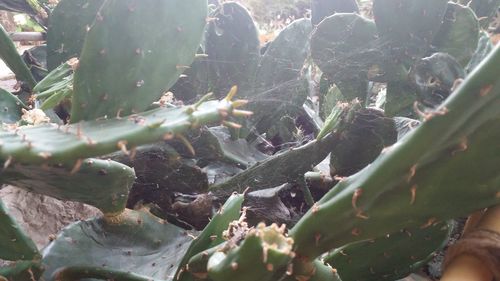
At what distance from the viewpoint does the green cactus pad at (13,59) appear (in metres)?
1.28

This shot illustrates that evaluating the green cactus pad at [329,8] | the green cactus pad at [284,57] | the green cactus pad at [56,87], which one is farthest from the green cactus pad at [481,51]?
the green cactus pad at [56,87]

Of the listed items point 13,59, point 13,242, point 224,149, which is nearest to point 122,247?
point 13,242

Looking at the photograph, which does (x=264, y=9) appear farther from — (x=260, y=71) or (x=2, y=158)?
(x=2, y=158)

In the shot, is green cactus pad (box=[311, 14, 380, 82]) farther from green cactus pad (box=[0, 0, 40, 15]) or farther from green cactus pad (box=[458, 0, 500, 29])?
green cactus pad (box=[0, 0, 40, 15])

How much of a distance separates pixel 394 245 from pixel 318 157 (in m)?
0.27

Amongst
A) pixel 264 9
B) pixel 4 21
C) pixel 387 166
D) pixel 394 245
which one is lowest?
pixel 264 9

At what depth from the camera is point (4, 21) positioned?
342cm

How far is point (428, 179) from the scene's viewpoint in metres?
0.61

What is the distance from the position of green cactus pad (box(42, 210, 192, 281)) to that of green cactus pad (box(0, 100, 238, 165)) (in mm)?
277

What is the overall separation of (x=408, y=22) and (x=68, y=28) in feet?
2.72

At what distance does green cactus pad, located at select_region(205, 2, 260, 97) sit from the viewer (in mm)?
1172

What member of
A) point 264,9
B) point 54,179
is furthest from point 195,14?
point 264,9

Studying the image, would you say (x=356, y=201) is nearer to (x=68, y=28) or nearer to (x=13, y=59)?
(x=68, y=28)

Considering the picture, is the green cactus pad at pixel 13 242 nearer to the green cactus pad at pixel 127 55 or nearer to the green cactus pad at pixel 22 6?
the green cactus pad at pixel 127 55
